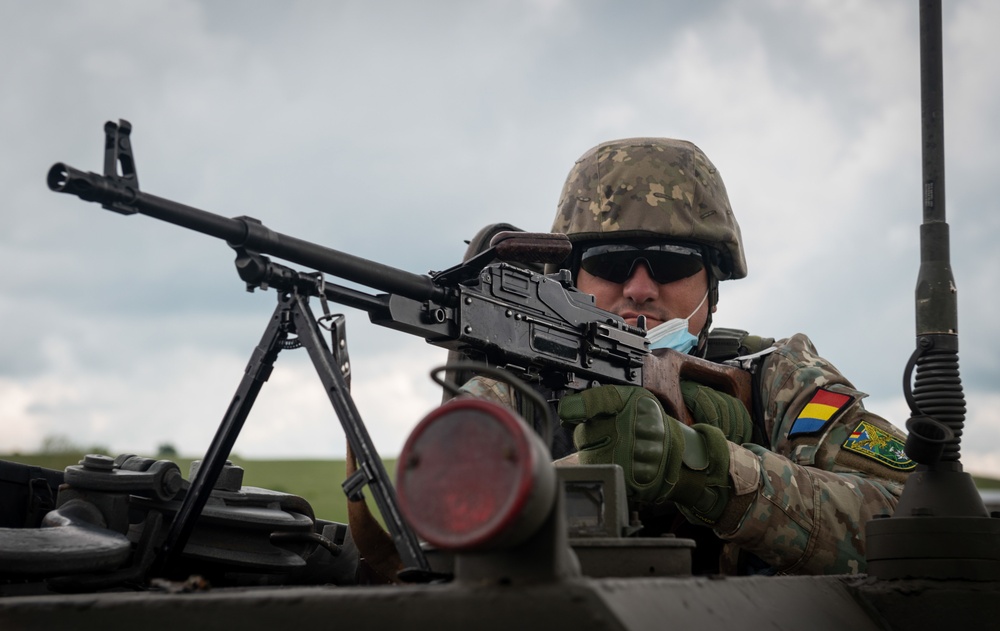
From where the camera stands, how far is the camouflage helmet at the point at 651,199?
5168 mm

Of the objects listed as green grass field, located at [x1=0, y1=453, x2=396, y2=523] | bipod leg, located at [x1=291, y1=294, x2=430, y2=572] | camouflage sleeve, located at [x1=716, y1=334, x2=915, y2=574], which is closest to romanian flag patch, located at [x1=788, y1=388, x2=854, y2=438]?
camouflage sleeve, located at [x1=716, y1=334, x2=915, y2=574]

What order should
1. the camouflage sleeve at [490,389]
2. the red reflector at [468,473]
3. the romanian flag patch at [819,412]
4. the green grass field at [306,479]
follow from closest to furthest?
the red reflector at [468,473] < the romanian flag patch at [819,412] < the camouflage sleeve at [490,389] < the green grass field at [306,479]

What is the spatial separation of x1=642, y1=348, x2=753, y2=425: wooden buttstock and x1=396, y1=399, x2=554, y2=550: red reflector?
10.00 ft

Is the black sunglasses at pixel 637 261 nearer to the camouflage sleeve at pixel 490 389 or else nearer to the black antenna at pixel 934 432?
the camouflage sleeve at pixel 490 389

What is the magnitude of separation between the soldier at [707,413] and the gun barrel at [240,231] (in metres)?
0.84

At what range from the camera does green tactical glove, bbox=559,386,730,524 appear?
3367 mm

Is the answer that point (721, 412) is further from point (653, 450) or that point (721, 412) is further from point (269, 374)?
point (269, 374)

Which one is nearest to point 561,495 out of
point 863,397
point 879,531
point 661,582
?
point 661,582

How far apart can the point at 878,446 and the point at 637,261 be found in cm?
146

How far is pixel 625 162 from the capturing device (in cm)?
542

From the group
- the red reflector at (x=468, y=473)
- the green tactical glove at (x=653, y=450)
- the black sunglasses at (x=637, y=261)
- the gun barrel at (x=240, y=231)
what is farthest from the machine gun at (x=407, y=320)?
the red reflector at (x=468, y=473)

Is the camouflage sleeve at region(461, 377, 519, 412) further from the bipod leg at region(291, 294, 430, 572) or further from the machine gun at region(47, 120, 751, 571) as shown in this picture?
the bipod leg at region(291, 294, 430, 572)

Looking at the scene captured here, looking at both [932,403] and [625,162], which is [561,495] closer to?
[932,403]

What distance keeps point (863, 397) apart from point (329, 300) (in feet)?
7.84
